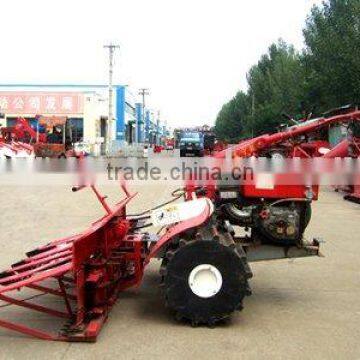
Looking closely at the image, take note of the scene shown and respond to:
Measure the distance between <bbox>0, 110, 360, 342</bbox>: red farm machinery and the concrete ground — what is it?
163 mm

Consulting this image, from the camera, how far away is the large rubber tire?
17.1 ft

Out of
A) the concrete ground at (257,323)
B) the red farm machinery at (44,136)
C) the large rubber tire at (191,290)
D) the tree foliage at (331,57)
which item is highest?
the tree foliage at (331,57)

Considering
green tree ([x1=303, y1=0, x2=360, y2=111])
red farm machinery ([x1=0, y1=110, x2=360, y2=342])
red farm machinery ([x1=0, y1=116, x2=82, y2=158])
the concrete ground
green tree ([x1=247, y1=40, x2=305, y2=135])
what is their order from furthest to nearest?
green tree ([x1=247, y1=40, x2=305, y2=135]), red farm machinery ([x1=0, y1=116, x2=82, y2=158]), green tree ([x1=303, y1=0, x2=360, y2=111]), red farm machinery ([x1=0, y1=110, x2=360, y2=342]), the concrete ground

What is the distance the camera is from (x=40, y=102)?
5816 centimetres

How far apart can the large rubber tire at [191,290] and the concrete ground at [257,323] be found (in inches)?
5.8

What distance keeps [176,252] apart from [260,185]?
44.5 inches

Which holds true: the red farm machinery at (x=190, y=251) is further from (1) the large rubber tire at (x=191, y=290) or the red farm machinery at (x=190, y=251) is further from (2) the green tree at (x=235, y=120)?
(2) the green tree at (x=235, y=120)

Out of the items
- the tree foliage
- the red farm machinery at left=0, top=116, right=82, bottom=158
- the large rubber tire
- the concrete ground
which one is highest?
the tree foliage

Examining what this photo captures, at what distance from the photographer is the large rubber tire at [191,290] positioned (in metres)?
5.21

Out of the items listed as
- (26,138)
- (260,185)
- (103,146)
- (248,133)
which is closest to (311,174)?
(260,185)

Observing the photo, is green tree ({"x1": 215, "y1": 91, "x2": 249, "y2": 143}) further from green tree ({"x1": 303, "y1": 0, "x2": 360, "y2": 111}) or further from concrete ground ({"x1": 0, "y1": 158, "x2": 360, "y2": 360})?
concrete ground ({"x1": 0, "y1": 158, "x2": 360, "y2": 360})

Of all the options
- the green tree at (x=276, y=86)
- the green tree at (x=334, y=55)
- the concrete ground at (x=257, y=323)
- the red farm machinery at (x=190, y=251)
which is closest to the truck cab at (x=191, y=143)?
the green tree at (x=276, y=86)

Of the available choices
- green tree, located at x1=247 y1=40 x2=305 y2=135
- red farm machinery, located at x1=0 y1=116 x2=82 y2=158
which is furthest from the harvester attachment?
red farm machinery, located at x1=0 y1=116 x2=82 y2=158

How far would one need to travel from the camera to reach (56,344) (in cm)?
478
